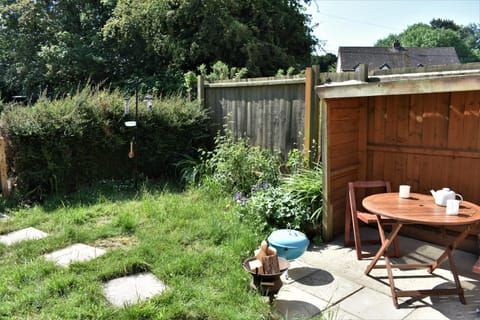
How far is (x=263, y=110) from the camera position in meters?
5.24

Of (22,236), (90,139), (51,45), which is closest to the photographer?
(22,236)

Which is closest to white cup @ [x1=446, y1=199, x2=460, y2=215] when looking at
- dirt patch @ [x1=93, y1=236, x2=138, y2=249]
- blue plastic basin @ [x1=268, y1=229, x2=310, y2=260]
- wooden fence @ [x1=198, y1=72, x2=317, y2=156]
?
blue plastic basin @ [x1=268, y1=229, x2=310, y2=260]

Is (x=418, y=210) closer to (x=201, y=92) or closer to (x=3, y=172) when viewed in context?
(x=201, y=92)

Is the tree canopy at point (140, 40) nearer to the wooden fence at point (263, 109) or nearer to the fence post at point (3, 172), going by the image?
the wooden fence at point (263, 109)

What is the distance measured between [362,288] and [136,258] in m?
1.92

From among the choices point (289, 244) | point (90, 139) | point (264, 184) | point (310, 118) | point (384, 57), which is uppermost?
point (384, 57)

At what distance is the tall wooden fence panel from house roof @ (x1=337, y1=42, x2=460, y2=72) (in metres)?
23.6

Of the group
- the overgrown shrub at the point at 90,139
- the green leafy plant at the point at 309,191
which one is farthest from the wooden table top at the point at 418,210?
the overgrown shrub at the point at 90,139

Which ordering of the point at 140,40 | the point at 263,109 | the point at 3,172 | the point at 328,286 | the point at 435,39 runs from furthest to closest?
Result: the point at 435,39
the point at 140,40
the point at 263,109
the point at 3,172
the point at 328,286

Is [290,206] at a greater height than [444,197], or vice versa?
[444,197]

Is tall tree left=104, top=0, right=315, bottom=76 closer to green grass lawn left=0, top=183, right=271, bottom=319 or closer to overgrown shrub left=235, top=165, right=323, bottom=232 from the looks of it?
green grass lawn left=0, top=183, right=271, bottom=319

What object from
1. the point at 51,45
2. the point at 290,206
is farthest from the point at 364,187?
the point at 51,45

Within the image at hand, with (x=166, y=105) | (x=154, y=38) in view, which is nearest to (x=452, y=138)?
(x=166, y=105)

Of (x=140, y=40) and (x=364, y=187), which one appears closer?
(x=364, y=187)
